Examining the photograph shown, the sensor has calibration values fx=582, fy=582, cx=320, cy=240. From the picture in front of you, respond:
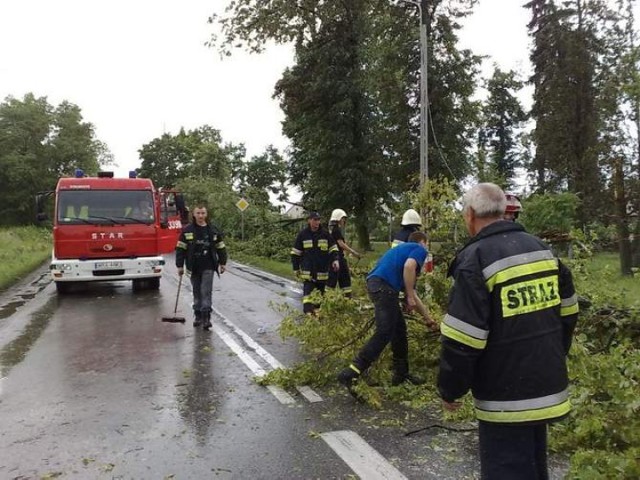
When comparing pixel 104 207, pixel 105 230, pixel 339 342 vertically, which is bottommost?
pixel 339 342

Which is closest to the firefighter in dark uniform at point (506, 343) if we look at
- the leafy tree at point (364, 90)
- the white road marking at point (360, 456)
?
the white road marking at point (360, 456)

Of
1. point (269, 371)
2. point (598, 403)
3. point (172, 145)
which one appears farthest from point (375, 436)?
point (172, 145)

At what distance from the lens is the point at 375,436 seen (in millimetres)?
4574

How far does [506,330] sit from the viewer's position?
2609mm

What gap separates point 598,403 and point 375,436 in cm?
169

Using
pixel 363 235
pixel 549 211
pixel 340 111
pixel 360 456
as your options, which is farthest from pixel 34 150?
pixel 360 456

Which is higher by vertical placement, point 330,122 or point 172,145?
point 172,145

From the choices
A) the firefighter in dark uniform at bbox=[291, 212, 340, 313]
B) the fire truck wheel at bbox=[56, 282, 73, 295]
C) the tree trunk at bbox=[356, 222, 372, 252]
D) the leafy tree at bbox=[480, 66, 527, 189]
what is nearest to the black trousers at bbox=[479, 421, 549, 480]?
the firefighter in dark uniform at bbox=[291, 212, 340, 313]

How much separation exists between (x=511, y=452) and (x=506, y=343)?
53 cm

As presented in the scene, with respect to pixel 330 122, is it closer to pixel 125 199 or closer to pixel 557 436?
→ pixel 125 199

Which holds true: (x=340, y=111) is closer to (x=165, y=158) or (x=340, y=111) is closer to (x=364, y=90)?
(x=364, y=90)

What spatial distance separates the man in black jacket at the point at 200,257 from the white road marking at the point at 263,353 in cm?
53

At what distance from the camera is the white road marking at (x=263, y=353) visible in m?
5.64

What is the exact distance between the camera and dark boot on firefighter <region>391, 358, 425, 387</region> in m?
5.81
